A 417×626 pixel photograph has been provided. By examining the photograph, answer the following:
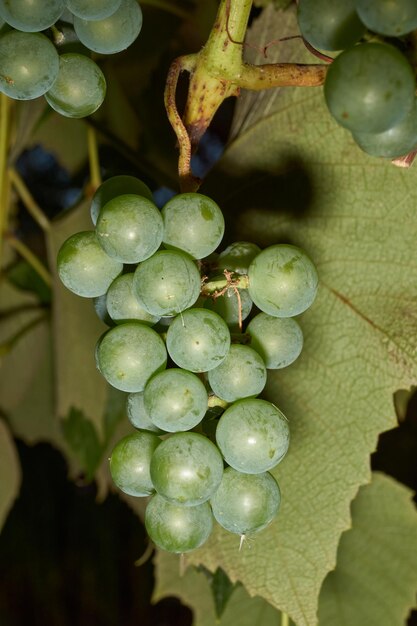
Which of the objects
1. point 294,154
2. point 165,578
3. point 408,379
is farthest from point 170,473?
point 165,578

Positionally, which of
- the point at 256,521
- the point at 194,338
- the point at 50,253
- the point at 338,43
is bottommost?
the point at 50,253

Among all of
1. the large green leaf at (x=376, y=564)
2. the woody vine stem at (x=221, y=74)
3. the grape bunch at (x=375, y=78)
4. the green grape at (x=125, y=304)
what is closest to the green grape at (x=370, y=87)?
the grape bunch at (x=375, y=78)

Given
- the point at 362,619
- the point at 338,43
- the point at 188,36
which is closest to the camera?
the point at 338,43

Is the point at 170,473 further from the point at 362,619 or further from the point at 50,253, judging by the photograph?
the point at 50,253

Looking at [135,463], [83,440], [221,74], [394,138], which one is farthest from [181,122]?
[83,440]

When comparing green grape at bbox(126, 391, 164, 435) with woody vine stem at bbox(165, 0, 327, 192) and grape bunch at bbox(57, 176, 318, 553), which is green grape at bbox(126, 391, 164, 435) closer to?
grape bunch at bbox(57, 176, 318, 553)

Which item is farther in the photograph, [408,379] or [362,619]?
[362,619]

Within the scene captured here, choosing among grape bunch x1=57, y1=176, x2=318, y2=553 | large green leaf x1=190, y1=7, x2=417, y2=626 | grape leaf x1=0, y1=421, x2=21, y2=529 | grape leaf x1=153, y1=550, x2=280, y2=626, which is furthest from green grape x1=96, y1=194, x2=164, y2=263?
grape leaf x1=0, y1=421, x2=21, y2=529

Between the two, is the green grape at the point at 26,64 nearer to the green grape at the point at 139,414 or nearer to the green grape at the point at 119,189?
the green grape at the point at 119,189
